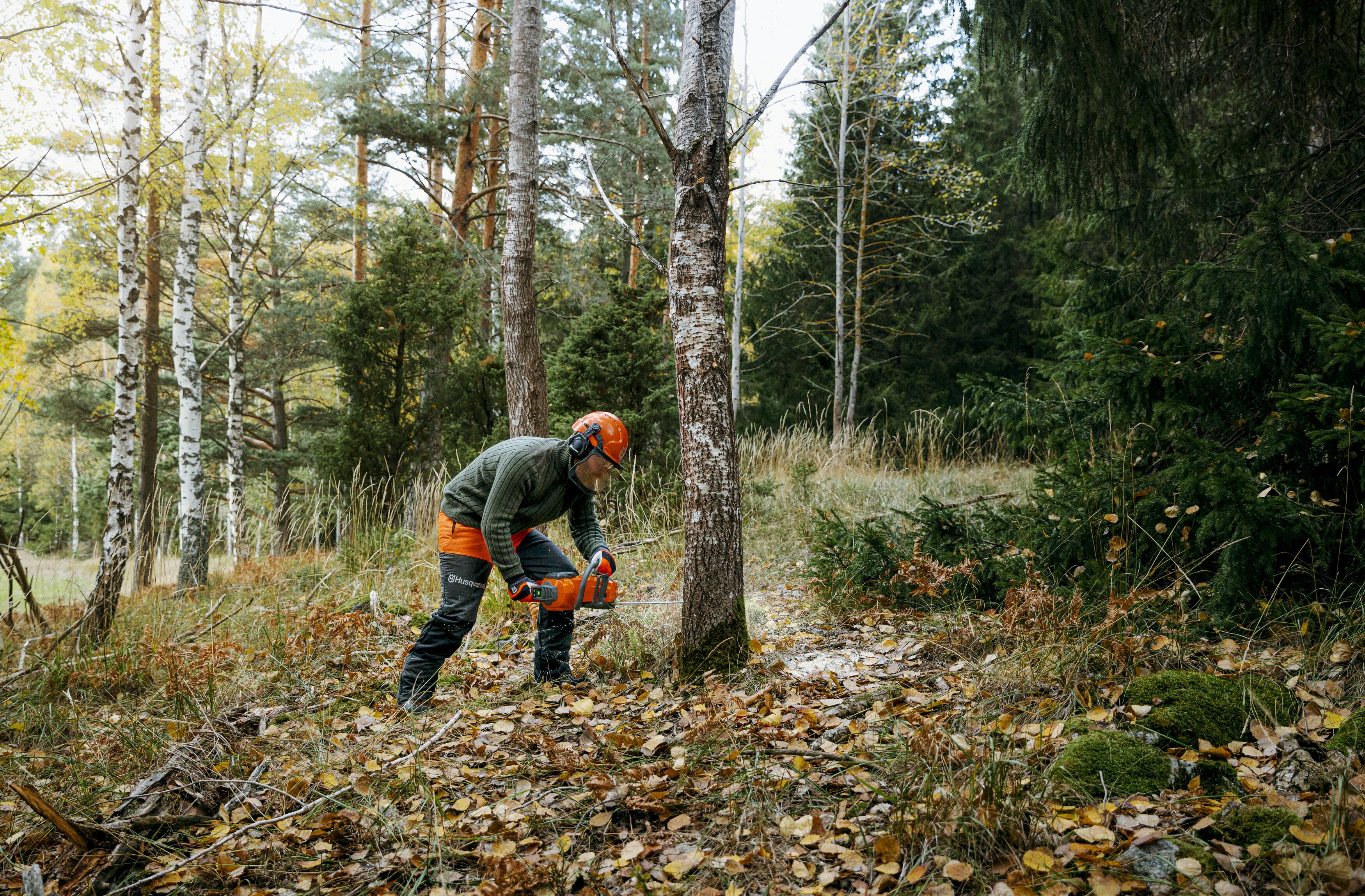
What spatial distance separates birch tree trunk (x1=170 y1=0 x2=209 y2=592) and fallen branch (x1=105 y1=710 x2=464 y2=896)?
5.79m

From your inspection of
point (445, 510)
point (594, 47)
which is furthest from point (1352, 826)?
point (594, 47)

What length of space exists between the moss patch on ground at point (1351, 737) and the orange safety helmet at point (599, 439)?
2921 millimetres

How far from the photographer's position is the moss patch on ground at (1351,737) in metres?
2.20

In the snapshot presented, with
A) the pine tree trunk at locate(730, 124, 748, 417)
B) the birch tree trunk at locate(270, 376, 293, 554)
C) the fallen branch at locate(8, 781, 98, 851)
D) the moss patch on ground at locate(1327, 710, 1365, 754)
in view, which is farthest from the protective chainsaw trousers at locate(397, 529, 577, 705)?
the birch tree trunk at locate(270, 376, 293, 554)

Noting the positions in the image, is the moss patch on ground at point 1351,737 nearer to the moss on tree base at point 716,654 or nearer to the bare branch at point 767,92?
the moss on tree base at point 716,654

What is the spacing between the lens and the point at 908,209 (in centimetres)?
1359

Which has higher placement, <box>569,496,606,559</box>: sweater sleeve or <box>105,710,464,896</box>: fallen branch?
<box>569,496,606,559</box>: sweater sleeve

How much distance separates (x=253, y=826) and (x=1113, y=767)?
2852mm

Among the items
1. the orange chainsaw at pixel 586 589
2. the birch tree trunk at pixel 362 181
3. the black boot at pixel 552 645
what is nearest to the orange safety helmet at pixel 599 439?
the orange chainsaw at pixel 586 589

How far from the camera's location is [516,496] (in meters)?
3.64

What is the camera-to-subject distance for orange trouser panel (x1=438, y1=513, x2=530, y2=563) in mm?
3918

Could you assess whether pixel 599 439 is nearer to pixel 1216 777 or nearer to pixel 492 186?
pixel 1216 777

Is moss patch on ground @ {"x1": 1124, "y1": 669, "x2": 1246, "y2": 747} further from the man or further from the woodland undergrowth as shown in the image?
the man

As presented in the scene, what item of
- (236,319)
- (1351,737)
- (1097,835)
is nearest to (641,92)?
(1097,835)
